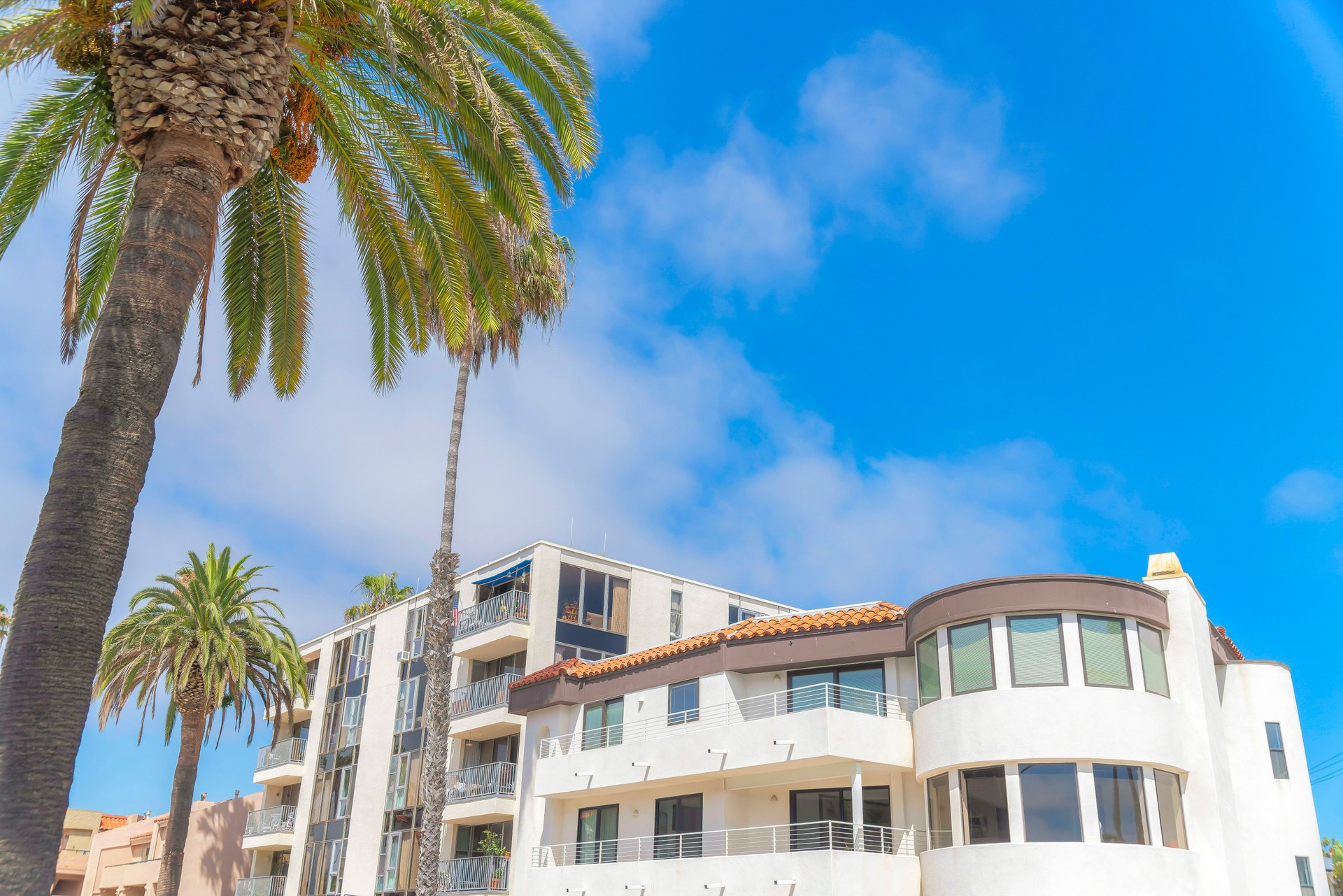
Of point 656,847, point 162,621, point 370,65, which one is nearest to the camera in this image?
point 370,65

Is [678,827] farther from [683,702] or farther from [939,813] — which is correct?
[939,813]

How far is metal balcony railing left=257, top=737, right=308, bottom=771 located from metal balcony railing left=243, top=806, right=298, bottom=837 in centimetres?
208

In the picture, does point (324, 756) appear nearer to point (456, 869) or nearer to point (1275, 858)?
point (456, 869)

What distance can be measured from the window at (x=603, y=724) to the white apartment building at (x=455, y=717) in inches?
7.3

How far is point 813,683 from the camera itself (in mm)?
28781

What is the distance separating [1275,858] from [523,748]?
2156 centimetres

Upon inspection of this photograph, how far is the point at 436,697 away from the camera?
3127 centimetres

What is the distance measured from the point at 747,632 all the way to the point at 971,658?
7.13 m

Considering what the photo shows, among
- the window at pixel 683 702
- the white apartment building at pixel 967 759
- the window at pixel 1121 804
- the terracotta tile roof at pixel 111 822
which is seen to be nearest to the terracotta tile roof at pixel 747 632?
the white apartment building at pixel 967 759

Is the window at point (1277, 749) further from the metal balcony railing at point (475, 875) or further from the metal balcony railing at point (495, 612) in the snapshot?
the metal balcony railing at point (495, 612)

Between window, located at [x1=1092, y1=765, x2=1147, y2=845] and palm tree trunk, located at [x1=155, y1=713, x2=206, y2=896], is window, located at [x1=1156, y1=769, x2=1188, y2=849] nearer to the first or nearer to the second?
window, located at [x1=1092, y1=765, x2=1147, y2=845]

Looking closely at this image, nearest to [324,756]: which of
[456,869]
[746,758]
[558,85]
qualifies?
[456,869]

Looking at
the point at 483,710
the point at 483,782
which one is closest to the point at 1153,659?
the point at 483,782

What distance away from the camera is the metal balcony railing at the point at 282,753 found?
5131 cm
